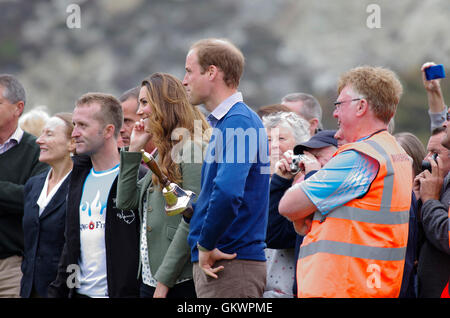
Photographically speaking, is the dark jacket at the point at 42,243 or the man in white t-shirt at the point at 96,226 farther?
the dark jacket at the point at 42,243

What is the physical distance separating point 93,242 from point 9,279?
1.24m

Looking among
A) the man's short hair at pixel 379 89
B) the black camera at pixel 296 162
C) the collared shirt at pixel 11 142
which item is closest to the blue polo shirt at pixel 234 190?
the black camera at pixel 296 162

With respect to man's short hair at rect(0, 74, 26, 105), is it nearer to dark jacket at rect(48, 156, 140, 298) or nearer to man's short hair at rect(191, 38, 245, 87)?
dark jacket at rect(48, 156, 140, 298)

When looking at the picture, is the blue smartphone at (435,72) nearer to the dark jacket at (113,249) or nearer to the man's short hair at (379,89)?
the man's short hair at (379,89)

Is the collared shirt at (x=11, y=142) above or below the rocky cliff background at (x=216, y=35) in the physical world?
below

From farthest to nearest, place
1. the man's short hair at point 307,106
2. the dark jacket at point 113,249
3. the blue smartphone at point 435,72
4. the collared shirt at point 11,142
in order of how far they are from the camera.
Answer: the man's short hair at point 307,106, the collared shirt at point 11,142, the dark jacket at point 113,249, the blue smartphone at point 435,72

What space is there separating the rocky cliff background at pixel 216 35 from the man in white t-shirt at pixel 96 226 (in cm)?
1967

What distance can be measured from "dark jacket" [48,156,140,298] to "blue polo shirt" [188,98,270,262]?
3.01 feet

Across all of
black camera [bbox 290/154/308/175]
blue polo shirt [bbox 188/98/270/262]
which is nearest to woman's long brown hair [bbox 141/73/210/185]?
blue polo shirt [bbox 188/98/270/262]

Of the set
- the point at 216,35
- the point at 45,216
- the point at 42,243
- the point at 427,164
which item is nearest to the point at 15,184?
the point at 45,216

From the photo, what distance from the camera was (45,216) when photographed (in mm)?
5281

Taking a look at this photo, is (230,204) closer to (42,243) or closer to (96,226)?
(96,226)

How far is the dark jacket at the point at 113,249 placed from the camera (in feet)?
15.3
